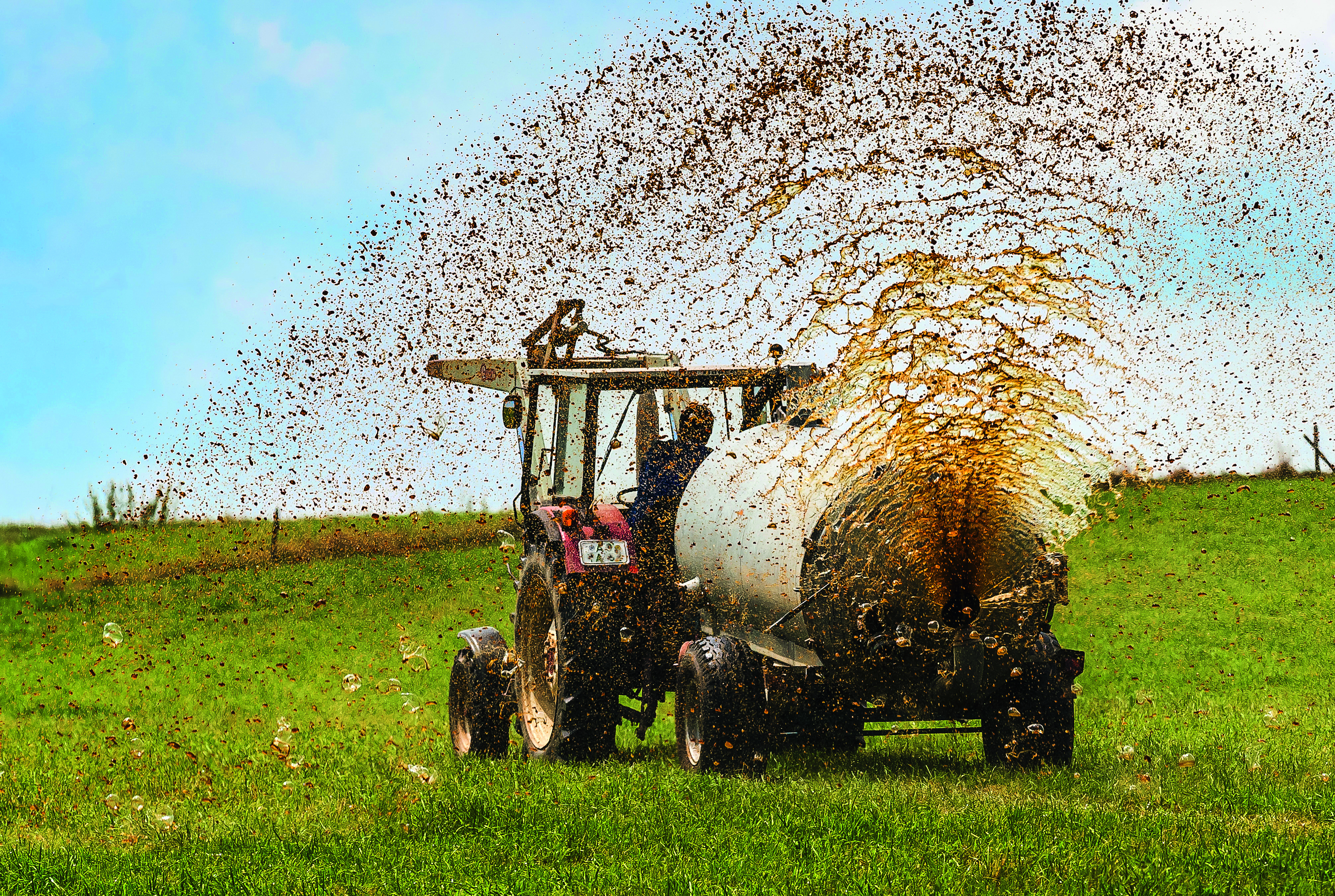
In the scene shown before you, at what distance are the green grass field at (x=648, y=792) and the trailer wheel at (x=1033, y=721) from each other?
173 millimetres

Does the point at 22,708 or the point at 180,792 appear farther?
the point at 22,708

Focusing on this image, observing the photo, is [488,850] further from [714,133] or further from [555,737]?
[714,133]

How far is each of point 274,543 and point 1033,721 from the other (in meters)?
23.9

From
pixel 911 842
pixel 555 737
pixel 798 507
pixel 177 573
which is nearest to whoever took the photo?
pixel 911 842

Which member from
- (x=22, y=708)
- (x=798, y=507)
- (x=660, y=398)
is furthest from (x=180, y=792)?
(x=22, y=708)

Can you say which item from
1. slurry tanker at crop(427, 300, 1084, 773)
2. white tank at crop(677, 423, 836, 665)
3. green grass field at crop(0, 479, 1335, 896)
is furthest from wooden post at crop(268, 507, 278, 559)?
white tank at crop(677, 423, 836, 665)

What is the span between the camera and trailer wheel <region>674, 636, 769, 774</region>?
7.18 meters

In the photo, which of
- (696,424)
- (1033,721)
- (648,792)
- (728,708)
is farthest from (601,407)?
(1033,721)

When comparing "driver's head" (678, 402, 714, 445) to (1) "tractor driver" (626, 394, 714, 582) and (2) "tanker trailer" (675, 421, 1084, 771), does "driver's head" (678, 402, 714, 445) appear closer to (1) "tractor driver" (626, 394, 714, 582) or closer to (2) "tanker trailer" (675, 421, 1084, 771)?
(1) "tractor driver" (626, 394, 714, 582)

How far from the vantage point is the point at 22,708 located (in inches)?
656

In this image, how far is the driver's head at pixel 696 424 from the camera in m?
8.70

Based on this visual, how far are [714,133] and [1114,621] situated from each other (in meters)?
15.0

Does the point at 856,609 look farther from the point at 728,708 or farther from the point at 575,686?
the point at 575,686

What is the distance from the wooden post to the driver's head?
21.2m
